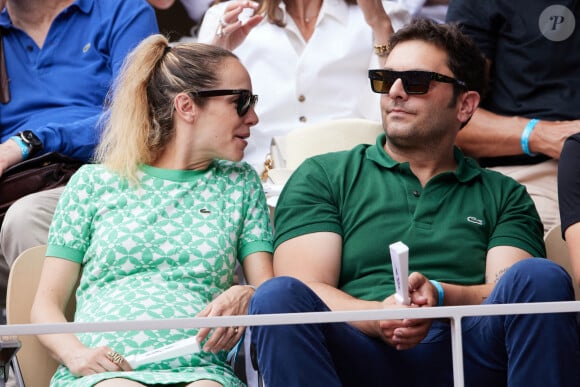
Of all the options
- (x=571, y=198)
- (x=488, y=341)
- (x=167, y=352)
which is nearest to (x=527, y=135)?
(x=571, y=198)

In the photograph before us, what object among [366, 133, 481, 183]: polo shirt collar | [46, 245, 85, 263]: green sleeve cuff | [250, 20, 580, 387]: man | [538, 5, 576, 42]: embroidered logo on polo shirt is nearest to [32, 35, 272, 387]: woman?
[46, 245, 85, 263]: green sleeve cuff

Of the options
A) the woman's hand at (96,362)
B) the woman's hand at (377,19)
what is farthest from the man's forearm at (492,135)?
the woman's hand at (96,362)

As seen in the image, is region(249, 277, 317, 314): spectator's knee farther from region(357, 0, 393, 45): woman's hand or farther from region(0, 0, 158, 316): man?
region(357, 0, 393, 45): woman's hand

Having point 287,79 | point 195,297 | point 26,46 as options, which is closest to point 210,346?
point 195,297

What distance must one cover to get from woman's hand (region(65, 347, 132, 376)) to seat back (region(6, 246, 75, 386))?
0.28 m

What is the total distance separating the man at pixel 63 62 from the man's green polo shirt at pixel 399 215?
1039mm

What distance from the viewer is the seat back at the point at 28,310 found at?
3191 mm

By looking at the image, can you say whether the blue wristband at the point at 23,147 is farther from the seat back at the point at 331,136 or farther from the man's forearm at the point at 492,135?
the man's forearm at the point at 492,135

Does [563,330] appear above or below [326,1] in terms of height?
below

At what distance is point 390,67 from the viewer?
3473 mm

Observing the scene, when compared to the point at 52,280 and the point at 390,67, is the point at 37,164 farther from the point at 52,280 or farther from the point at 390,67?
the point at 390,67

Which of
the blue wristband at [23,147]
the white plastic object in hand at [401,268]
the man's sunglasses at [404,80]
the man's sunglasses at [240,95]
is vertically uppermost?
the man's sunglasses at [404,80]

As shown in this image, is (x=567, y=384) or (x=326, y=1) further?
(x=326, y=1)

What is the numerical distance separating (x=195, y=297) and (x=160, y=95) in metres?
0.70
